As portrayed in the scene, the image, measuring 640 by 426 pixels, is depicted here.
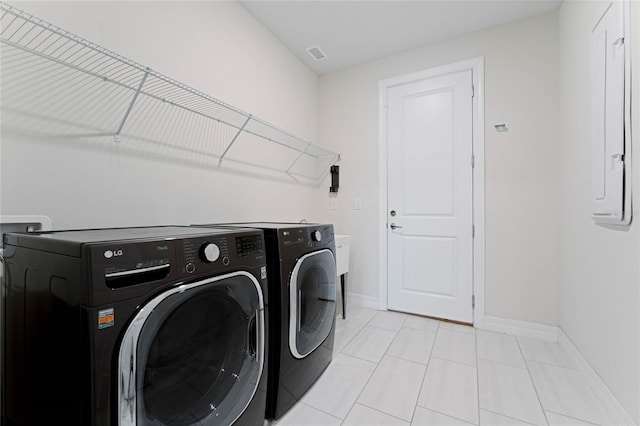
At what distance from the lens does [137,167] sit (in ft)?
4.83

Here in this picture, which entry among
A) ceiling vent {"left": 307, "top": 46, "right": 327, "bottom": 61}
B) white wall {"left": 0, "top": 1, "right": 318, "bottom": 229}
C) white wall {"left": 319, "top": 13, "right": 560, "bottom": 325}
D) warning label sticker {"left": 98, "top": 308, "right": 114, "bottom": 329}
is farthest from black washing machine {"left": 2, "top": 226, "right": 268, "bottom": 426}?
ceiling vent {"left": 307, "top": 46, "right": 327, "bottom": 61}

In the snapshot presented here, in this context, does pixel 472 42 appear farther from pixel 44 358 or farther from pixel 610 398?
pixel 44 358

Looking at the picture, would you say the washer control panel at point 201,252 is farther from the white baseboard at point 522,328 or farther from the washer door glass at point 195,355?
the white baseboard at point 522,328

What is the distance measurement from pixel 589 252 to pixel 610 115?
0.76m

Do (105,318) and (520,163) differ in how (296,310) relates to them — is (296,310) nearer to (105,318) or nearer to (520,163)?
(105,318)

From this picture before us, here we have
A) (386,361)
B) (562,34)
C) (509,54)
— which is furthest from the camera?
Answer: (509,54)

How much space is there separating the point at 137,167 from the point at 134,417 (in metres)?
1.16

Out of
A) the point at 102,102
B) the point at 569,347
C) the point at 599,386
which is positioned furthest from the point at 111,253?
the point at 569,347

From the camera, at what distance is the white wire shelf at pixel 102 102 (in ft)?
3.51

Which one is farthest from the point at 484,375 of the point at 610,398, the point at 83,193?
the point at 83,193

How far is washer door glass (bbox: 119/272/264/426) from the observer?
29.4 inches

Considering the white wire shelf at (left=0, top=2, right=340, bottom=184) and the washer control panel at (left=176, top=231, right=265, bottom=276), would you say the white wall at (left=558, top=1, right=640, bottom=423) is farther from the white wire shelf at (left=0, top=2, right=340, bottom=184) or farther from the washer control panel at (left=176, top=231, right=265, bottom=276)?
the white wire shelf at (left=0, top=2, right=340, bottom=184)

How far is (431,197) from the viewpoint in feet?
8.43

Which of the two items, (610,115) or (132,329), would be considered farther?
(610,115)
